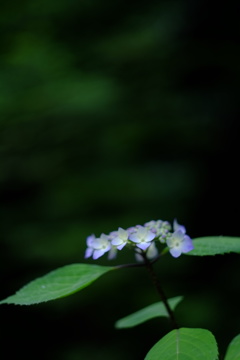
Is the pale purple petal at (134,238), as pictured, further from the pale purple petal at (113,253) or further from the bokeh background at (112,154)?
the bokeh background at (112,154)

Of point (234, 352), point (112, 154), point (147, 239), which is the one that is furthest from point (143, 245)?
point (112, 154)

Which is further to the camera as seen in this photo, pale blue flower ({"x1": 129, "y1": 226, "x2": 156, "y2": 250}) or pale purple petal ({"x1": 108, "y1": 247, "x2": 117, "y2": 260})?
pale purple petal ({"x1": 108, "y1": 247, "x2": 117, "y2": 260})

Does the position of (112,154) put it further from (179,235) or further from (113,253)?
(179,235)

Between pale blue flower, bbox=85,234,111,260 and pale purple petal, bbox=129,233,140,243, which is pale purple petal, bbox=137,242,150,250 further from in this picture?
pale blue flower, bbox=85,234,111,260

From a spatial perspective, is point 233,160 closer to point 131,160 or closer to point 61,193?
point 131,160

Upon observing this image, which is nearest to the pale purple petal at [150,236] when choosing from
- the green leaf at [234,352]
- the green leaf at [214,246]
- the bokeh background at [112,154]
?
the green leaf at [214,246]

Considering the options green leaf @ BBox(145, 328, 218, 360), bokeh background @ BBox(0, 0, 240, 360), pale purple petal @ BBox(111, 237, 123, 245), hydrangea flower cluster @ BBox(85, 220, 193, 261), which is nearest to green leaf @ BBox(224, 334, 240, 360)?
green leaf @ BBox(145, 328, 218, 360)

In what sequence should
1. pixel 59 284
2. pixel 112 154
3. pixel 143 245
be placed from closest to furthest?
1. pixel 143 245
2. pixel 59 284
3. pixel 112 154
